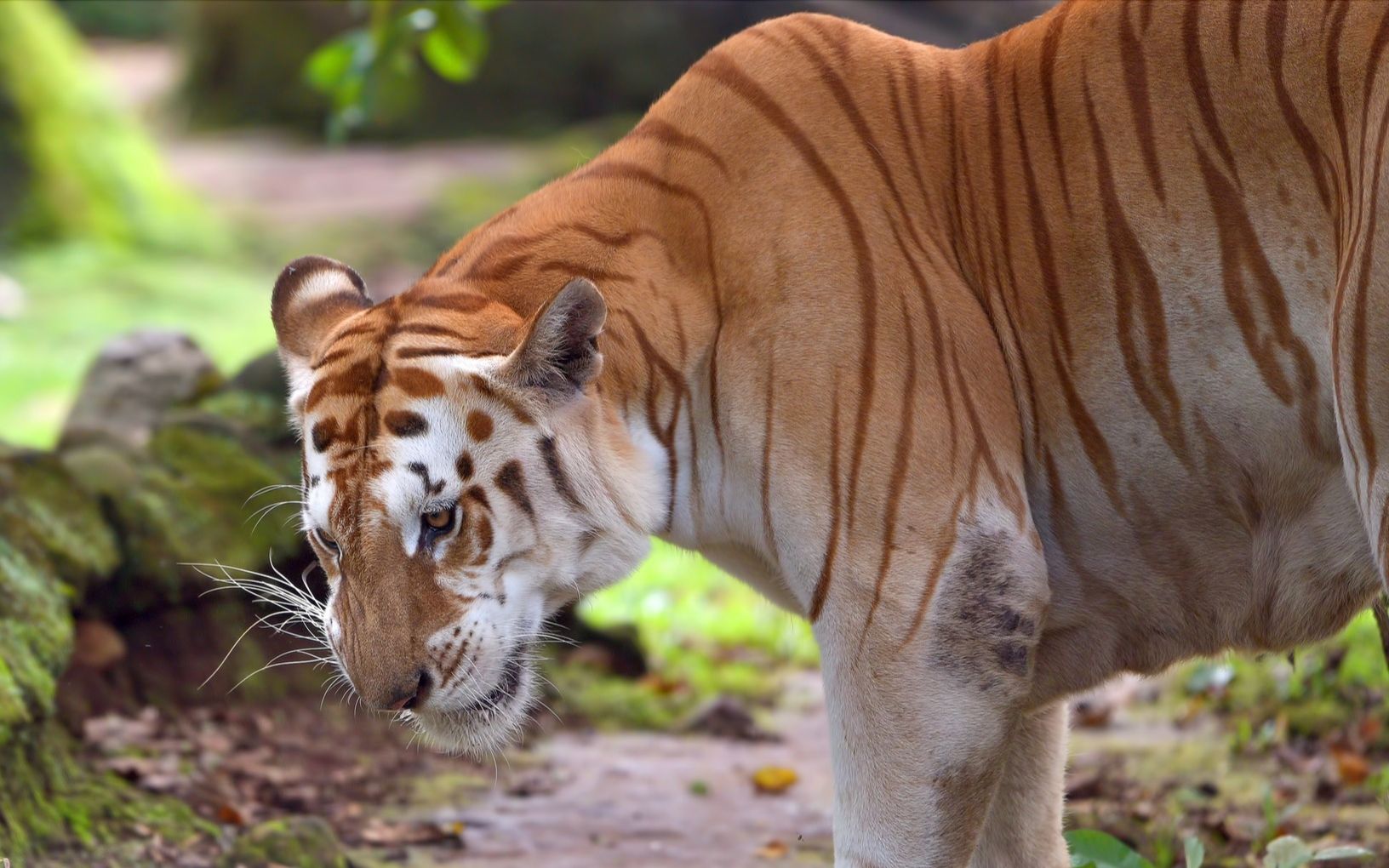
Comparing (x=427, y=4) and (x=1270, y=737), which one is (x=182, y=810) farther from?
(x=1270, y=737)

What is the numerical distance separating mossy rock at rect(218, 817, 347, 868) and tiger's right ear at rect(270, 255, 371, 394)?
1.22m

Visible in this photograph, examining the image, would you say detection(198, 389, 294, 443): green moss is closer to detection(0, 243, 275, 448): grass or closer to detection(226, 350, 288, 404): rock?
detection(226, 350, 288, 404): rock

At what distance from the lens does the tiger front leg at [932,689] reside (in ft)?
8.63

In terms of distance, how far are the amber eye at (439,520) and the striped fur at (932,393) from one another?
3 centimetres

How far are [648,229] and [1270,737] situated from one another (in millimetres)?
2982

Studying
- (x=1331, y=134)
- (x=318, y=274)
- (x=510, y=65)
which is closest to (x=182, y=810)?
(x=318, y=274)

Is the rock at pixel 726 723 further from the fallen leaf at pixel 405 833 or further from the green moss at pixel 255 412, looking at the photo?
the green moss at pixel 255 412

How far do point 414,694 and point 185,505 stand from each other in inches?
92.8

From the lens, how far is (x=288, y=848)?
3.59m

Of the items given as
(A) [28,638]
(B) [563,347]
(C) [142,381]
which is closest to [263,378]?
(C) [142,381]

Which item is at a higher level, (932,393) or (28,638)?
(932,393)

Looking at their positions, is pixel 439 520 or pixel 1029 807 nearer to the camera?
pixel 439 520

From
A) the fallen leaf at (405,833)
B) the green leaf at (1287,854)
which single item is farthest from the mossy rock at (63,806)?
the green leaf at (1287,854)

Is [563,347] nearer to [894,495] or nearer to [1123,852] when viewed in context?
[894,495]
